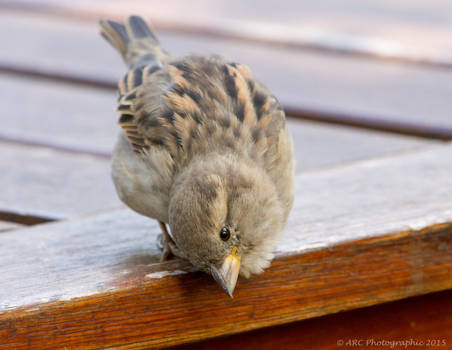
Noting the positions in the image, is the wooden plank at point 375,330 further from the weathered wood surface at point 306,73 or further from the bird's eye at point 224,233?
the weathered wood surface at point 306,73

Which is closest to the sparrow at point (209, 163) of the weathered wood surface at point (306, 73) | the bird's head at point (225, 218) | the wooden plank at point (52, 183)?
the bird's head at point (225, 218)

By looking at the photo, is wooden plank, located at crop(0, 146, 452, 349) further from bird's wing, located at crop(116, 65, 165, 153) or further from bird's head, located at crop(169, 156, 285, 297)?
bird's wing, located at crop(116, 65, 165, 153)

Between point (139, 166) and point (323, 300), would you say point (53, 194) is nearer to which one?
point (139, 166)

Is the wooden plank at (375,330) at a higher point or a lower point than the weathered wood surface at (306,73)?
lower

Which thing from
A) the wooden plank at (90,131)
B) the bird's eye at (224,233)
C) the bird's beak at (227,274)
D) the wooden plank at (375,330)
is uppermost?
the bird's eye at (224,233)

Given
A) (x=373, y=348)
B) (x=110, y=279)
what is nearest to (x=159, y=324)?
A: (x=110, y=279)

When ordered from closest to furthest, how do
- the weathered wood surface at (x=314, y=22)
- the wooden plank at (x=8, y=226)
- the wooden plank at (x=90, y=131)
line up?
the wooden plank at (x=8, y=226), the wooden plank at (x=90, y=131), the weathered wood surface at (x=314, y=22)
